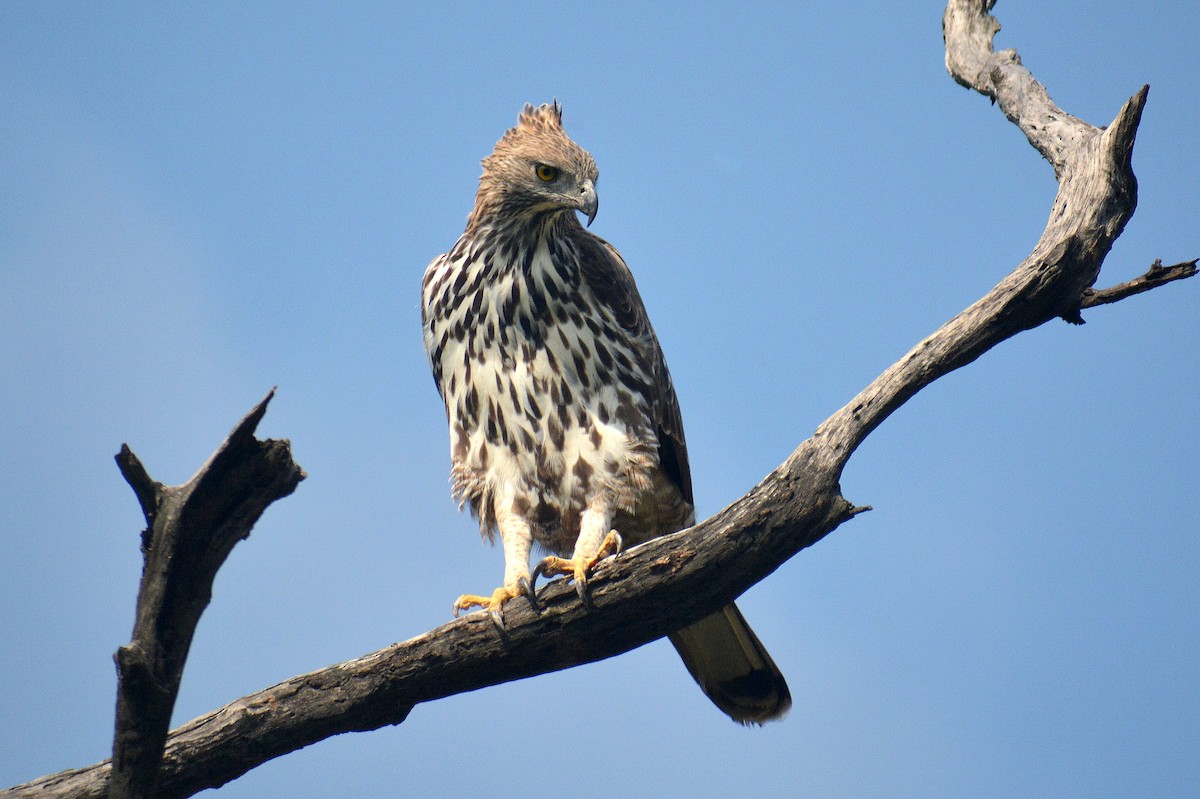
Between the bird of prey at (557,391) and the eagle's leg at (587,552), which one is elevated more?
the bird of prey at (557,391)

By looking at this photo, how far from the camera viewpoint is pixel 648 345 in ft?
19.6

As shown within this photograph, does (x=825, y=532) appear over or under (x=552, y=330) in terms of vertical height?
under

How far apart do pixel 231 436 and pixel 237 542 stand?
452 millimetres

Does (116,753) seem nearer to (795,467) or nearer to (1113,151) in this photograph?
(795,467)

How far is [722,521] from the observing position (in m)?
4.26

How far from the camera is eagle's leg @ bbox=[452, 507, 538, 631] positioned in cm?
465

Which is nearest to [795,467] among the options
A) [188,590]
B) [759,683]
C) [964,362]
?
[964,362]

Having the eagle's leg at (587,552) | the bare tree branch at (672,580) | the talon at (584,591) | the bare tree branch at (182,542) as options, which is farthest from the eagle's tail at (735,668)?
the bare tree branch at (182,542)

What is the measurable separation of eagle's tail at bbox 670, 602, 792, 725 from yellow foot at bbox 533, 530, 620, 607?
0.72 metres

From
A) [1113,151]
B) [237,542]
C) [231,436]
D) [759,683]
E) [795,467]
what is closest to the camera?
[231,436]

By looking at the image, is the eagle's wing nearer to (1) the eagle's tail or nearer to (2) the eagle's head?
(2) the eagle's head

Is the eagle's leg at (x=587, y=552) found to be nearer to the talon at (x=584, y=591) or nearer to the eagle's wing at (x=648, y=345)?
the talon at (x=584, y=591)

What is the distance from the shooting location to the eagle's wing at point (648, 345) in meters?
5.88

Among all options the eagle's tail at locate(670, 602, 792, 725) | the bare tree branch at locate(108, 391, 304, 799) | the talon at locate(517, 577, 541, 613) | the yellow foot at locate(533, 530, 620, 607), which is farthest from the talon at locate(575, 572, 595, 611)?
the bare tree branch at locate(108, 391, 304, 799)
